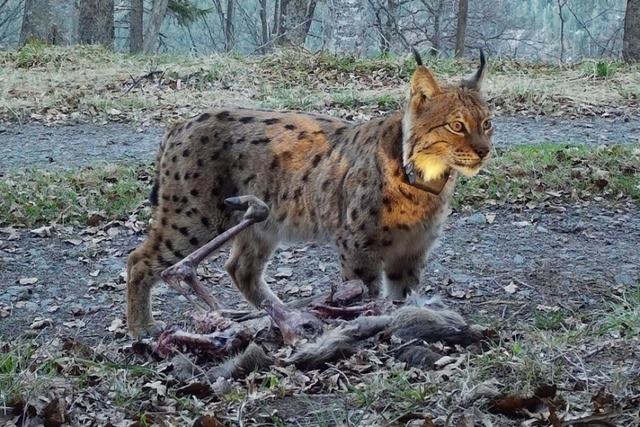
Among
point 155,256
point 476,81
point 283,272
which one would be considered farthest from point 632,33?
point 155,256

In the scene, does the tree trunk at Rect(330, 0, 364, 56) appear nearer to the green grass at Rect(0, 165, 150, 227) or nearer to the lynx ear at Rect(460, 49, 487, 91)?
the green grass at Rect(0, 165, 150, 227)

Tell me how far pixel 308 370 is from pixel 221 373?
0.40 meters

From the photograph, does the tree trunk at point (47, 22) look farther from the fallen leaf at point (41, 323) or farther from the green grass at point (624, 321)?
the green grass at point (624, 321)

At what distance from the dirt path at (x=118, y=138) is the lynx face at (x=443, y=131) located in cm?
413

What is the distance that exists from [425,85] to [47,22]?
14.4m

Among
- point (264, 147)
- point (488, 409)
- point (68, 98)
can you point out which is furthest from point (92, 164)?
point (488, 409)

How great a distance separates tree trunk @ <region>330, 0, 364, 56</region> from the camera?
15664 millimetres

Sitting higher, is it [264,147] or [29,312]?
[264,147]

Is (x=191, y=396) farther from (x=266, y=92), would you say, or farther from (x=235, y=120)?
(x=266, y=92)

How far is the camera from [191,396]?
161 inches

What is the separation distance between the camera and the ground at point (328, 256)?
387 cm

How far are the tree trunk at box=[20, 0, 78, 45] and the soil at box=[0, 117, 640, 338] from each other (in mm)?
11293

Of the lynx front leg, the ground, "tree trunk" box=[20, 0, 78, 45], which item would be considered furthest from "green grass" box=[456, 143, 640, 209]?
"tree trunk" box=[20, 0, 78, 45]

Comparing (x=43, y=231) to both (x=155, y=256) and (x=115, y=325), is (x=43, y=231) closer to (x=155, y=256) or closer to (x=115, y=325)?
(x=115, y=325)
